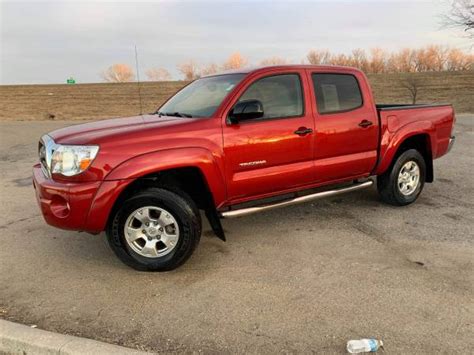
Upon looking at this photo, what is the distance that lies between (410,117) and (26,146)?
10616 millimetres

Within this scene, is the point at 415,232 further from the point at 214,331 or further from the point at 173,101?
the point at 173,101

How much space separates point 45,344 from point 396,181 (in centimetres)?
445

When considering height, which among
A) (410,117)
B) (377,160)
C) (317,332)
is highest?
(410,117)

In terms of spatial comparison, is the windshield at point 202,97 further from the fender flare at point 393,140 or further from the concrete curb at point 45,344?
the concrete curb at point 45,344

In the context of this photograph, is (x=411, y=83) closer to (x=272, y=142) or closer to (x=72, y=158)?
(x=272, y=142)

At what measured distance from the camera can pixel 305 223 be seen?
518 centimetres

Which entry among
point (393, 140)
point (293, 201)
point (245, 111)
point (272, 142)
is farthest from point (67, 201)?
point (393, 140)

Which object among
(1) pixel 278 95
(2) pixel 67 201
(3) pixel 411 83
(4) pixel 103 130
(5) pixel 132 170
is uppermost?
(3) pixel 411 83

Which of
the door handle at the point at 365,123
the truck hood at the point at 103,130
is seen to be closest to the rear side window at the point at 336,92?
the door handle at the point at 365,123

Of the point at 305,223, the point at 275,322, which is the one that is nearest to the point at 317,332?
the point at 275,322

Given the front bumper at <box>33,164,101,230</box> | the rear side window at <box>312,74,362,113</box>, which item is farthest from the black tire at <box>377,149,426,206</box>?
the front bumper at <box>33,164,101,230</box>

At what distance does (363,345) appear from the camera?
2758mm

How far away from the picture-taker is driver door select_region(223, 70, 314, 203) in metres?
4.23

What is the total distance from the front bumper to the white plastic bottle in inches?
90.7
